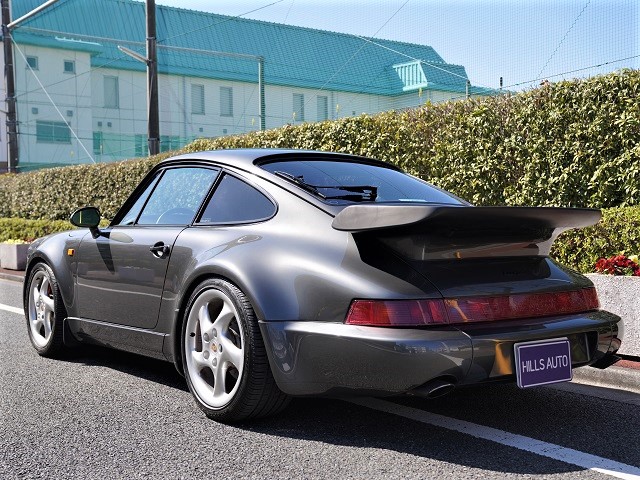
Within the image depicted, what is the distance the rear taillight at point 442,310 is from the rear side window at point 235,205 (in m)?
0.92

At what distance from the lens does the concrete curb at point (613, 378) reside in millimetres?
5168

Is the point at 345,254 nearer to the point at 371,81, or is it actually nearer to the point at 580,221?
the point at 580,221

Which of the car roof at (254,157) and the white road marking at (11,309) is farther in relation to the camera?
the white road marking at (11,309)

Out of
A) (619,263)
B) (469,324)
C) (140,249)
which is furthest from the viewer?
(619,263)

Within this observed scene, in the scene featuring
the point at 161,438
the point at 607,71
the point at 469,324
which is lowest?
the point at 161,438

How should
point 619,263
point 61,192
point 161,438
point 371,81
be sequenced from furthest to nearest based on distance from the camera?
point 371,81 → point 61,192 → point 619,263 → point 161,438

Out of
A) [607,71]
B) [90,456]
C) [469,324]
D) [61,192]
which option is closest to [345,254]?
[469,324]

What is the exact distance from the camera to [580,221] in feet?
13.8

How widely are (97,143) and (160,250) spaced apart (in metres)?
33.0

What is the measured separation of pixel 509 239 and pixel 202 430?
5.86ft

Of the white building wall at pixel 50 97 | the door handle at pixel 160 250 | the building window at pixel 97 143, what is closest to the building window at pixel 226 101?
the building window at pixel 97 143

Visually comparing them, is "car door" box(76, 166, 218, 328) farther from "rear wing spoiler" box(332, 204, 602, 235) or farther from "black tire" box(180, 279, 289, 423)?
"rear wing spoiler" box(332, 204, 602, 235)

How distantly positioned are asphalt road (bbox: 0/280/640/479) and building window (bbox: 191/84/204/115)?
27.3 metres

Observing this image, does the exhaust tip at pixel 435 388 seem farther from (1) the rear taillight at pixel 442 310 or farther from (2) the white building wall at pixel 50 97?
(2) the white building wall at pixel 50 97
